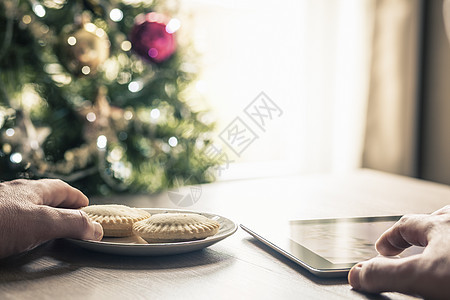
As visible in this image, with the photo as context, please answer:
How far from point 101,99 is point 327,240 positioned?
1447 millimetres

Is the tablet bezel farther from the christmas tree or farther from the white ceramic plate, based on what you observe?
the christmas tree

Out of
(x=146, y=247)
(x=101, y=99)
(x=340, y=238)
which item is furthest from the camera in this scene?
(x=101, y=99)

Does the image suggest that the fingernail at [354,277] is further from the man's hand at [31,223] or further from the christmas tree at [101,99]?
the christmas tree at [101,99]

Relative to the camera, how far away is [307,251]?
2.31ft

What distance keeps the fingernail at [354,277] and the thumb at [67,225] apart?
32 cm

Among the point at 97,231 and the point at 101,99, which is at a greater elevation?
the point at 101,99

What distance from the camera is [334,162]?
10.2ft

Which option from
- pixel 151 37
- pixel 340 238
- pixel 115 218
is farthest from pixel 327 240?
pixel 151 37

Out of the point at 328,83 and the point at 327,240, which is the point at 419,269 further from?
the point at 328,83

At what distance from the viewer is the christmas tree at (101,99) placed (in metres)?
1.89

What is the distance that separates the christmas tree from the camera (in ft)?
6.19

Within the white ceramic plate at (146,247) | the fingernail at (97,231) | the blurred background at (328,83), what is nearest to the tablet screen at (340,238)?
the white ceramic plate at (146,247)

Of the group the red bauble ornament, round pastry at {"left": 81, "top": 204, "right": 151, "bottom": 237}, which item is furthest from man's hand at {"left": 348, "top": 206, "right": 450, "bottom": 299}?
the red bauble ornament

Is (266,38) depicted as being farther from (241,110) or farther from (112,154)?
(112,154)
